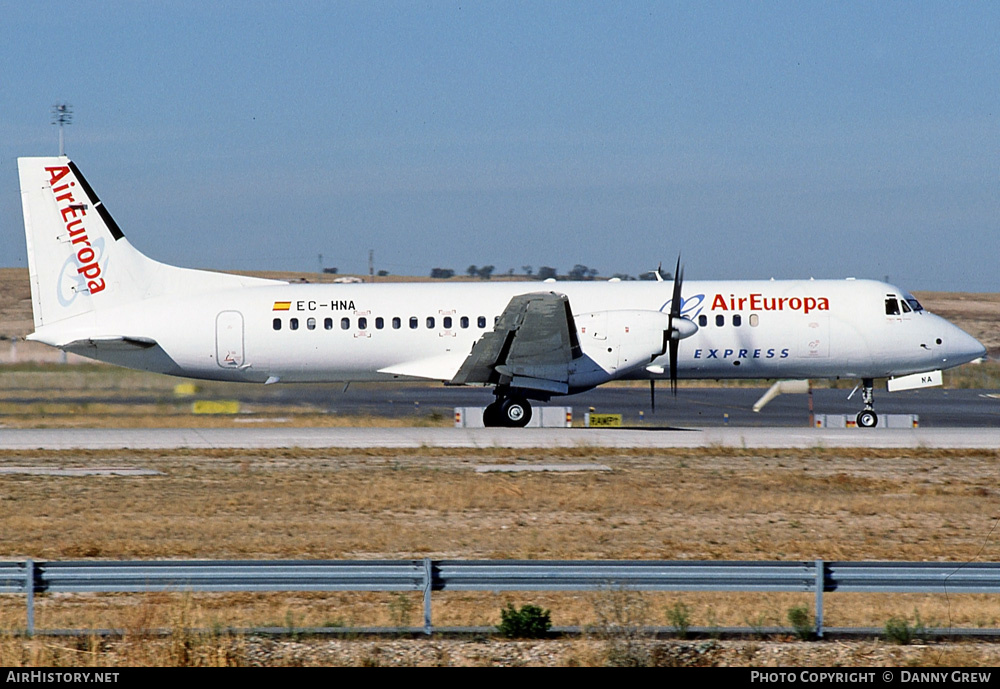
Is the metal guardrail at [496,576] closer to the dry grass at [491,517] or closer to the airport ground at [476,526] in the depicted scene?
the airport ground at [476,526]

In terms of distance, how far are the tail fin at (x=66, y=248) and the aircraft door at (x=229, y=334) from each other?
275 centimetres

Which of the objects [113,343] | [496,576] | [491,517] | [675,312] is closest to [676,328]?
[675,312]

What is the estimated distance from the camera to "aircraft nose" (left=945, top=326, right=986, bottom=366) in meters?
29.9

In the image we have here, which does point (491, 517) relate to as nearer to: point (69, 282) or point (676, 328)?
point (676, 328)

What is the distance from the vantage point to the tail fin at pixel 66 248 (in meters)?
29.1

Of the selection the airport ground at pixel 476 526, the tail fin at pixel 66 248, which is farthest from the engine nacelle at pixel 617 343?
the tail fin at pixel 66 248

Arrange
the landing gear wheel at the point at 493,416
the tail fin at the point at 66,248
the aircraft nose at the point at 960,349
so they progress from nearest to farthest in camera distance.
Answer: the tail fin at the point at 66,248, the landing gear wheel at the point at 493,416, the aircraft nose at the point at 960,349

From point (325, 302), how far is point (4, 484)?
10.6 meters

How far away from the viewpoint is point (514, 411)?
97.2ft

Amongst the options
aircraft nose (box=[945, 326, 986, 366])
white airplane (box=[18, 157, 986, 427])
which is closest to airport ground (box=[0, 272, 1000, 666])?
white airplane (box=[18, 157, 986, 427])

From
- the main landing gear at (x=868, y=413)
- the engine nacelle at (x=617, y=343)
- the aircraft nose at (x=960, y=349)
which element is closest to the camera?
the engine nacelle at (x=617, y=343)

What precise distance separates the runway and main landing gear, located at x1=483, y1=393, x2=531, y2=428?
42cm

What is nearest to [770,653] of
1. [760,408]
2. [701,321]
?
[701,321]

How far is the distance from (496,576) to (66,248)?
23152 millimetres
